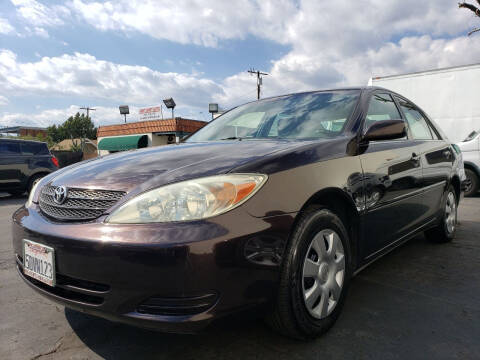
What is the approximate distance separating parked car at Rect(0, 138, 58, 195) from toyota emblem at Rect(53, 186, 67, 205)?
8.43 m

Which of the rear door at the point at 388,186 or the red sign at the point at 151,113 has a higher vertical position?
the red sign at the point at 151,113

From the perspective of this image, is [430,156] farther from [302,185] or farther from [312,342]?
[312,342]

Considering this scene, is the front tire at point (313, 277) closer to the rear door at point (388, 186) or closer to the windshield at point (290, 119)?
the rear door at point (388, 186)

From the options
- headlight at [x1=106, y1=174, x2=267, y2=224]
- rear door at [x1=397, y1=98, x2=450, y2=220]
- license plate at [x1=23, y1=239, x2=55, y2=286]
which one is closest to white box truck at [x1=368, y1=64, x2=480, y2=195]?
rear door at [x1=397, y1=98, x2=450, y2=220]

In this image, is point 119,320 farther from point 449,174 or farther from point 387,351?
point 449,174

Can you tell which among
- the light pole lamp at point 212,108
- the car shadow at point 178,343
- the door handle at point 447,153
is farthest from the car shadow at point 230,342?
the light pole lamp at point 212,108

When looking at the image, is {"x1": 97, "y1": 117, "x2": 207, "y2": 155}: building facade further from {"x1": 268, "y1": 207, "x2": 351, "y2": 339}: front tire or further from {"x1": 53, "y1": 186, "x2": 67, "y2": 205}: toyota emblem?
{"x1": 268, "y1": 207, "x2": 351, "y2": 339}: front tire

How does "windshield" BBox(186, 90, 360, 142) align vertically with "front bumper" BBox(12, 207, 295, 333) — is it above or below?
above

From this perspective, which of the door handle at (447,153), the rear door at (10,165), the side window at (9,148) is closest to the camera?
the door handle at (447,153)

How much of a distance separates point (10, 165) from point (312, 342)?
9389mm

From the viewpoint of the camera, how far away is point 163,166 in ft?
6.06

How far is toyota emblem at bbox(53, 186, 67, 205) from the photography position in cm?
184

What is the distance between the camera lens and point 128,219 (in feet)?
5.05

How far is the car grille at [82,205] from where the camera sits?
165cm
